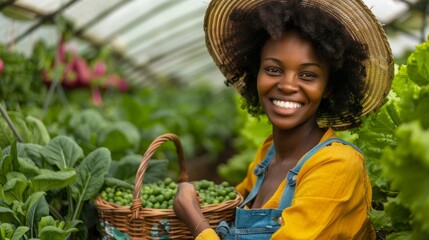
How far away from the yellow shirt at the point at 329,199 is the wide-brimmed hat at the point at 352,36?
399 mm

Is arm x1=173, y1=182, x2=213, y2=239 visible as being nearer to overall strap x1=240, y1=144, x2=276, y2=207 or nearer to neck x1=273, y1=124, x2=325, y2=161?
overall strap x1=240, y1=144, x2=276, y2=207

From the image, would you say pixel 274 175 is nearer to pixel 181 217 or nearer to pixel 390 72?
pixel 181 217

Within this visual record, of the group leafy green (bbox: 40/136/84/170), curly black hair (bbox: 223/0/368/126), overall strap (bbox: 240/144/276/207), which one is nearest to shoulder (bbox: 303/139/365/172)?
curly black hair (bbox: 223/0/368/126)

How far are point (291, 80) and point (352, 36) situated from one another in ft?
1.05

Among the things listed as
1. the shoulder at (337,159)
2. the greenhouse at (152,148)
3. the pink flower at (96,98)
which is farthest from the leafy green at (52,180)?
the pink flower at (96,98)

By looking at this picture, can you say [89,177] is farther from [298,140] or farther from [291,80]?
[291,80]

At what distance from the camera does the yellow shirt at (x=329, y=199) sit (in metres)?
2.25

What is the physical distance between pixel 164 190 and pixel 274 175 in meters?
0.48

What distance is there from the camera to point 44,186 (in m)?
2.86

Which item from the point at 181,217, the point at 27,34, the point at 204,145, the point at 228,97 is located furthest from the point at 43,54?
the point at 228,97

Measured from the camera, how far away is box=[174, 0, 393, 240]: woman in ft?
7.52

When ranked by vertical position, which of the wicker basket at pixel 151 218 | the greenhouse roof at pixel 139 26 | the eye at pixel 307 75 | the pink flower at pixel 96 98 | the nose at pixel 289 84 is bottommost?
the wicker basket at pixel 151 218

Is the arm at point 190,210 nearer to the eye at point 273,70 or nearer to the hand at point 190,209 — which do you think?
the hand at point 190,209

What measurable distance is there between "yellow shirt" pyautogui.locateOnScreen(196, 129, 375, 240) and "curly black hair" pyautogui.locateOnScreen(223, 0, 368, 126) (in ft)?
1.12
